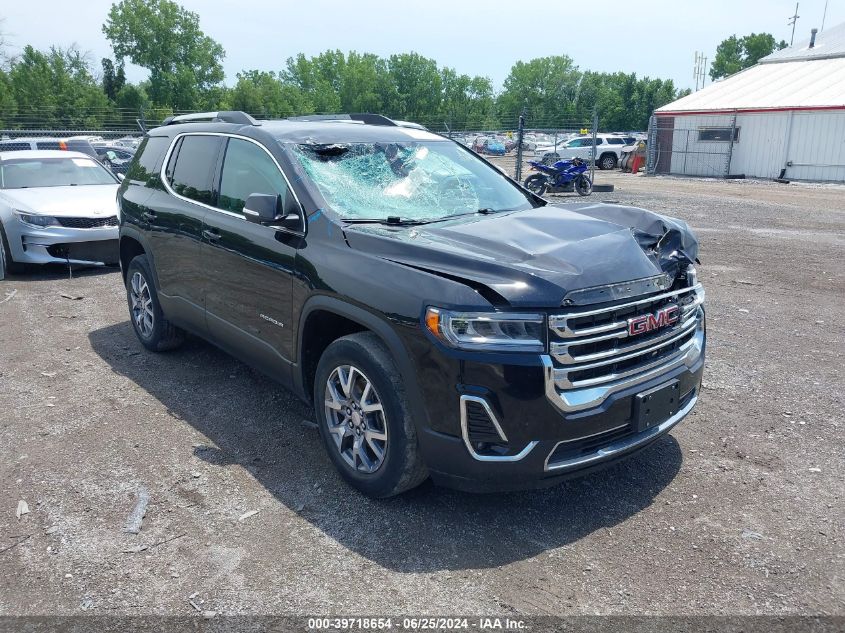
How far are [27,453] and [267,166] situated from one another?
229 centimetres

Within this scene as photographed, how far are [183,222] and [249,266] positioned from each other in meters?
1.04

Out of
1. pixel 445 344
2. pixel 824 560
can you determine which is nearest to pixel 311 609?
pixel 445 344

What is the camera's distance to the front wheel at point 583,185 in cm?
1992

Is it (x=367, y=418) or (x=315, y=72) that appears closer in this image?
(x=367, y=418)

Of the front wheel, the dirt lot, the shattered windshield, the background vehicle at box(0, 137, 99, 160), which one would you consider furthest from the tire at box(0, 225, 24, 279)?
the front wheel

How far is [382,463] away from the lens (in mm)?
3547

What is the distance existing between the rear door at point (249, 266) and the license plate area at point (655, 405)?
1971 millimetres

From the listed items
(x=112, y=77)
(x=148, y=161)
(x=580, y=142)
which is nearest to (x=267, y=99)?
(x=112, y=77)

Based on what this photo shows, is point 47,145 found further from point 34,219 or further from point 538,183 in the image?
point 538,183

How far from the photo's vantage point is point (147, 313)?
6.08 meters

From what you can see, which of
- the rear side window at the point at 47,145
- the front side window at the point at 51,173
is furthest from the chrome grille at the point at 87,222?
the rear side window at the point at 47,145

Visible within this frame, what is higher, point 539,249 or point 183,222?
point 539,249

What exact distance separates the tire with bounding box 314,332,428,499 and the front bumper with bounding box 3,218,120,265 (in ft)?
20.6

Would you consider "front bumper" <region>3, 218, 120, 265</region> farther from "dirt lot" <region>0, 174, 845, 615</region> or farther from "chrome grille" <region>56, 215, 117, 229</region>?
"dirt lot" <region>0, 174, 845, 615</region>
